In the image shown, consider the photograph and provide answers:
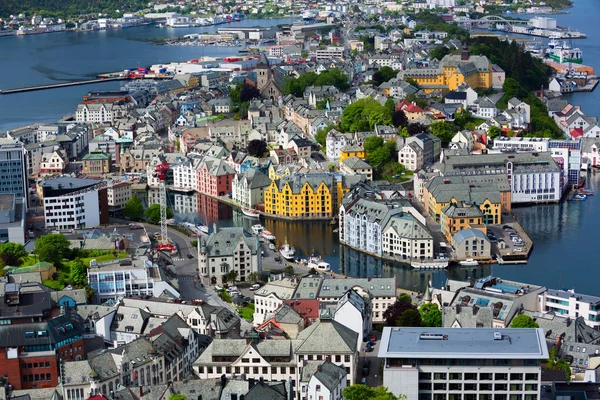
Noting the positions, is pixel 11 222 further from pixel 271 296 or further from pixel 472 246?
pixel 472 246

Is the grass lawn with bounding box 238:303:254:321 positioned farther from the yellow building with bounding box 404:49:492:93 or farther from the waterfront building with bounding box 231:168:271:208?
the yellow building with bounding box 404:49:492:93

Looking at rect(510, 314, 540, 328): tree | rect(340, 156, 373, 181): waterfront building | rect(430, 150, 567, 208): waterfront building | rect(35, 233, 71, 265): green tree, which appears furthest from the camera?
rect(340, 156, 373, 181): waterfront building

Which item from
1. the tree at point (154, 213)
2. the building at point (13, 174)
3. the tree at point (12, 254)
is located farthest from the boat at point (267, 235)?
the building at point (13, 174)

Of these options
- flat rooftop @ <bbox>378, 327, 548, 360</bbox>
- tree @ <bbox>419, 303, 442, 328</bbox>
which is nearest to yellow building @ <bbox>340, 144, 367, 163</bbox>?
tree @ <bbox>419, 303, 442, 328</bbox>

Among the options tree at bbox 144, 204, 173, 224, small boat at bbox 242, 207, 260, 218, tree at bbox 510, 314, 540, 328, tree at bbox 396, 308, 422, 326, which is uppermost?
tree at bbox 510, 314, 540, 328

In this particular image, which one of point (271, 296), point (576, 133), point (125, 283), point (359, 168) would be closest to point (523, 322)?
point (271, 296)

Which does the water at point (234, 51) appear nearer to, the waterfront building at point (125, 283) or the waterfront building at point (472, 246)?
the waterfront building at point (472, 246)

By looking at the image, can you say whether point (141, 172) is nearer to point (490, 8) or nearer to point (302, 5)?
point (490, 8)

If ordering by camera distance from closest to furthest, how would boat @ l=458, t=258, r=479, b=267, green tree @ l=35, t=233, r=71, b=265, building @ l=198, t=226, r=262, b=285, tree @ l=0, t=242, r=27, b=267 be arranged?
green tree @ l=35, t=233, r=71, b=265
tree @ l=0, t=242, r=27, b=267
building @ l=198, t=226, r=262, b=285
boat @ l=458, t=258, r=479, b=267
